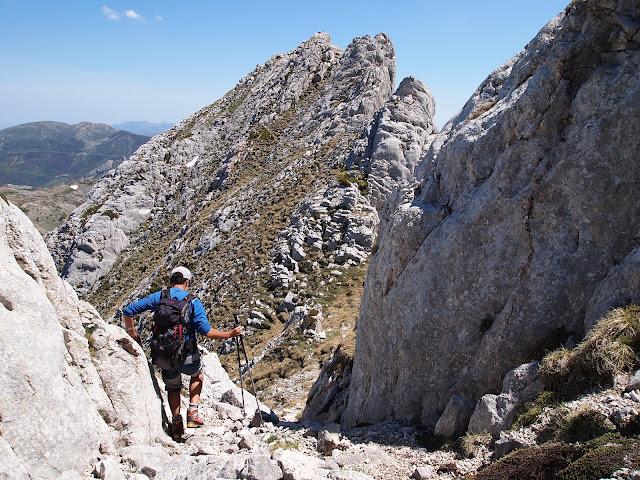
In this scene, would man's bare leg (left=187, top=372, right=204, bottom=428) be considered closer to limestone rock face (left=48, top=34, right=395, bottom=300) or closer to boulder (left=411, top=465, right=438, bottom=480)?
boulder (left=411, top=465, right=438, bottom=480)

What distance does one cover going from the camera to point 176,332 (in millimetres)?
10430

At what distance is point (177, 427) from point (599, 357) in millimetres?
8633

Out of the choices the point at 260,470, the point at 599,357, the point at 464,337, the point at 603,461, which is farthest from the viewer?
the point at 464,337

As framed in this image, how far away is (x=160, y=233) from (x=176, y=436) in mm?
65824

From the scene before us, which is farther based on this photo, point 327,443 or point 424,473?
point 327,443

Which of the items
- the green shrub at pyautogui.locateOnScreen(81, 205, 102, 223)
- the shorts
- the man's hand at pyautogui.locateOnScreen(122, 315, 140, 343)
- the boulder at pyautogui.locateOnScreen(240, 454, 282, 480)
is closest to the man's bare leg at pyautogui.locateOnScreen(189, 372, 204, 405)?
the shorts

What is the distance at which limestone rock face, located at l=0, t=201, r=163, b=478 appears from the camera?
677 cm

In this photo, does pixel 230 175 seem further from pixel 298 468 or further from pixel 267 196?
pixel 298 468

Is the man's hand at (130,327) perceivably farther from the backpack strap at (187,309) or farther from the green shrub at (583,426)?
the green shrub at (583,426)

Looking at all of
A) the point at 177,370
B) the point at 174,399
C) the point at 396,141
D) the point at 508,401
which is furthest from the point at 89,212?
the point at 508,401

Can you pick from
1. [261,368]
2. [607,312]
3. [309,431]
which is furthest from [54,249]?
[607,312]

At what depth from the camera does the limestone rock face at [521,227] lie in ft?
34.9

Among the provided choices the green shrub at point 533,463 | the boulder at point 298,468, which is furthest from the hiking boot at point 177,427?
the green shrub at point 533,463

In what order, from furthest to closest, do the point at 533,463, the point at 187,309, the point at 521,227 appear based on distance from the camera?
the point at 521,227
the point at 187,309
the point at 533,463
